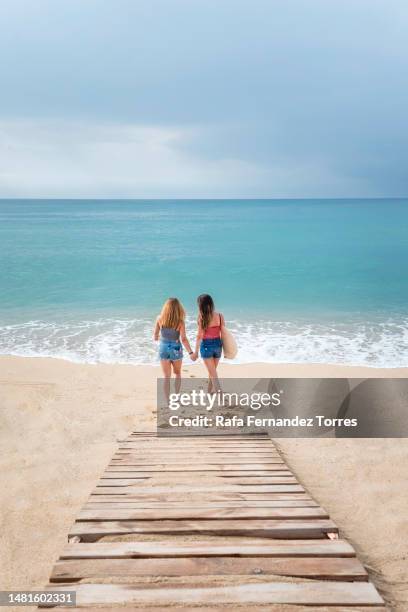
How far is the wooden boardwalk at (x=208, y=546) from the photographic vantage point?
2578mm

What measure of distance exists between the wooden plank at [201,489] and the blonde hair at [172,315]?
329cm

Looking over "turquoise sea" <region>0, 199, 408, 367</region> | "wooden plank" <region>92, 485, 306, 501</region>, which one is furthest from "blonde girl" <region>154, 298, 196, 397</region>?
"turquoise sea" <region>0, 199, 408, 367</region>

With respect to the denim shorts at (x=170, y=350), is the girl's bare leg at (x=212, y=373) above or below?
below

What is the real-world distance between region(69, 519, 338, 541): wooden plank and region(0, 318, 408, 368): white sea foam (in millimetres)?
8075

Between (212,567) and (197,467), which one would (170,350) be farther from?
(212,567)

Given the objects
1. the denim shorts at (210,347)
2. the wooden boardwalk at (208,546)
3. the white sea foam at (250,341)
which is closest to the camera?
the wooden boardwalk at (208,546)

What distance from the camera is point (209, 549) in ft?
9.86

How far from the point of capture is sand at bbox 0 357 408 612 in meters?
4.17

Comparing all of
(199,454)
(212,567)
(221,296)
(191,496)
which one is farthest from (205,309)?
(221,296)

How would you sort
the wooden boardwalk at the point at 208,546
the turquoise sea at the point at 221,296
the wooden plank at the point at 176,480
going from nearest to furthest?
the wooden boardwalk at the point at 208,546 → the wooden plank at the point at 176,480 → the turquoise sea at the point at 221,296

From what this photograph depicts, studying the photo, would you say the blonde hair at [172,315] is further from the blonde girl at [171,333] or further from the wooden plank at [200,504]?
the wooden plank at [200,504]

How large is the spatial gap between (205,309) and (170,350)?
3.14 feet

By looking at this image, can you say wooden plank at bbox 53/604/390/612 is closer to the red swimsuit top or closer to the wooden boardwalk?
the wooden boardwalk

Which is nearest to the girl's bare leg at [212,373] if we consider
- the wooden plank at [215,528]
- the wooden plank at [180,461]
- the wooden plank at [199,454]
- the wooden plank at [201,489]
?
the wooden plank at [199,454]
